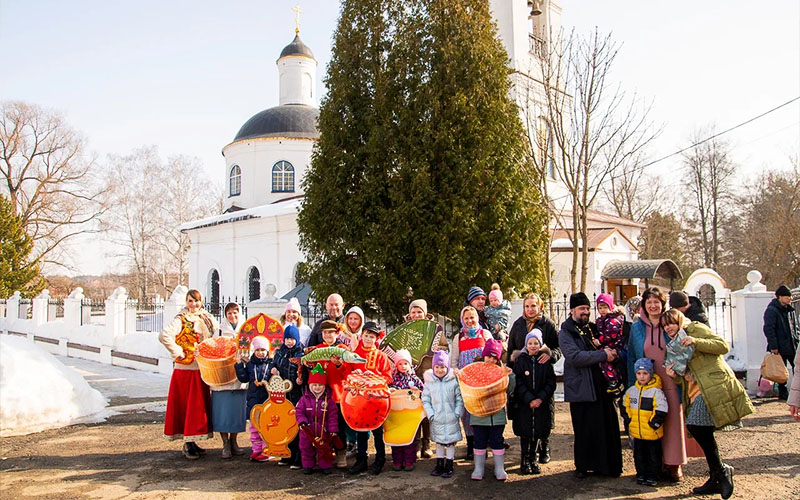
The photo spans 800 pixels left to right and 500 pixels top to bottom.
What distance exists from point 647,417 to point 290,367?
351 centimetres

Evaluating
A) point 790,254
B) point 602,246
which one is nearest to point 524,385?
point 602,246

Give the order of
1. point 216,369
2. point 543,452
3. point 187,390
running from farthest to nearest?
1. point 187,390
2. point 216,369
3. point 543,452

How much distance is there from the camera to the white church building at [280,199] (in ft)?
51.8

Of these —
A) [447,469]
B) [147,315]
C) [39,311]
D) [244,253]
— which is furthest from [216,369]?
[39,311]

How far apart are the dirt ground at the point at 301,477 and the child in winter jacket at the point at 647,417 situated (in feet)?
0.55

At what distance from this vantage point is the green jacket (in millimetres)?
4848

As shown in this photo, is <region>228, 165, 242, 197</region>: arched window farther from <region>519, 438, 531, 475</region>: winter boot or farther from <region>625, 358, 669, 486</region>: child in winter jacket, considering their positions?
<region>625, 358, 669, 486</region>: child in winter jacket

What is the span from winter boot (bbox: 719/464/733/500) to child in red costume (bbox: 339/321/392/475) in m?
3.05

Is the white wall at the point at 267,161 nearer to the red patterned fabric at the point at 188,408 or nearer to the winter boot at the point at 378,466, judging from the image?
the red patterned fabric at the point at 188,408

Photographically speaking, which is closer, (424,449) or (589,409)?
(589,409)

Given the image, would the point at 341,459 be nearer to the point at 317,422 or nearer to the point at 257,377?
the point at 317,422

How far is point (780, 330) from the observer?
878cm

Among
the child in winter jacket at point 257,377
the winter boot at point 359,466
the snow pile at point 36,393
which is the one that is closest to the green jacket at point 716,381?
the winter boot at point 359,466

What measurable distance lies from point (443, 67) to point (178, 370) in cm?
637
